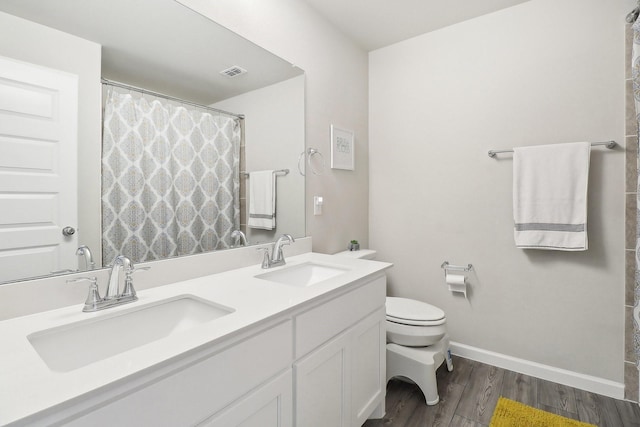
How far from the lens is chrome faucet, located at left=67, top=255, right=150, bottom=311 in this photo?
1.00 meters

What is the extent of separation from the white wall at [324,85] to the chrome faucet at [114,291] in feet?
3.71

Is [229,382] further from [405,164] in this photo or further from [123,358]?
[405,164]

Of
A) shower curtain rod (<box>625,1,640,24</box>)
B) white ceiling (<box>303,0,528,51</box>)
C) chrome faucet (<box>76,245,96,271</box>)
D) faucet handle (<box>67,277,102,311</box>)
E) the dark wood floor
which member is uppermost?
white ceiling (<box>303,0,528,51</box>)

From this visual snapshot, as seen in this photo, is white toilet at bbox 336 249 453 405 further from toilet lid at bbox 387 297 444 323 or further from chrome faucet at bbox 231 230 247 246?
chrome faucet at bbox 231 230 247 246

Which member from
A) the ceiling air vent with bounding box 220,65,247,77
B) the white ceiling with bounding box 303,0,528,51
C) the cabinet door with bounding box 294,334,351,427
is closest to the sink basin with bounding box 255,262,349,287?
the cabinet door with bounding box 294,334,351,427

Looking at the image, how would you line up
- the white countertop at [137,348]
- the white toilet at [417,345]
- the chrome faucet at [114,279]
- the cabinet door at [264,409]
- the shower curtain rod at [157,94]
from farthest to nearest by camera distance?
the white toilet at [417,345]
the shower curtain rod at [157,94]
the chrome faucet at [114,279]
the cabinet door at [264,409]
the white countertop at [137,348]

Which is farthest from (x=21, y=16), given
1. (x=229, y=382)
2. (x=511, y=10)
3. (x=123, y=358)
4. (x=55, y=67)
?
(x=511, y=10)

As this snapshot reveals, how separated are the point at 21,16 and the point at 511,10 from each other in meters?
2.51

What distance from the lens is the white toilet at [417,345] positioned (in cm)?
179

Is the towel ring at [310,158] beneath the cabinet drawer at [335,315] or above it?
above

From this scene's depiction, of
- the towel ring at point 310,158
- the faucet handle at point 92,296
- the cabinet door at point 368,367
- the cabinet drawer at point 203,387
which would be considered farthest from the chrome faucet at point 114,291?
the towel ring at point 310,158

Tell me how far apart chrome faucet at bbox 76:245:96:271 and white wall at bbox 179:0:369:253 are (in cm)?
111

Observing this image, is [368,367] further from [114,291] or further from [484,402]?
[114,291]

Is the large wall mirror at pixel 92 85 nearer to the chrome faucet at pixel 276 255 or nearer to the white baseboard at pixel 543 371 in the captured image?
the chrome faucet at pixel 276 255
